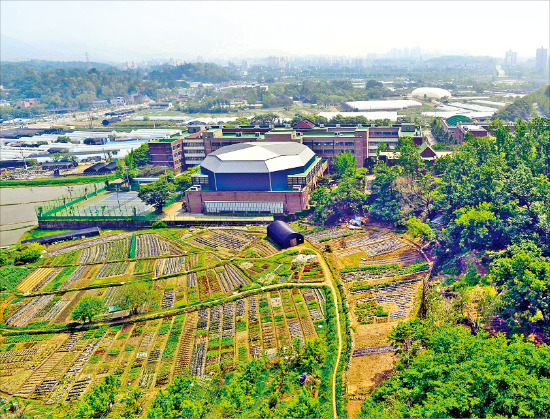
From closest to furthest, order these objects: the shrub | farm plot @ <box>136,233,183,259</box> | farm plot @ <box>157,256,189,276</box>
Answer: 1. farm plot @ <box>157,256,189,276</box>
2. farm plot @ <box>136,233,183,259</box>
3. the shrub

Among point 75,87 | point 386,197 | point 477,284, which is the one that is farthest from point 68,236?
point 75,87

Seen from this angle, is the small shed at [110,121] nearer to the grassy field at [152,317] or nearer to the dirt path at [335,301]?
the grassy field at [152,317]

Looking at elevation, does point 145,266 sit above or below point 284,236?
below

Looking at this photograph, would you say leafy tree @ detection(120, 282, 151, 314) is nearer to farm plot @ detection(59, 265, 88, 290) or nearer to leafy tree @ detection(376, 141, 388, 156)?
farm plot @ detection(59, 265, 88, 290)

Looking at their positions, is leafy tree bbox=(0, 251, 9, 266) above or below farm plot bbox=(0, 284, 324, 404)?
above

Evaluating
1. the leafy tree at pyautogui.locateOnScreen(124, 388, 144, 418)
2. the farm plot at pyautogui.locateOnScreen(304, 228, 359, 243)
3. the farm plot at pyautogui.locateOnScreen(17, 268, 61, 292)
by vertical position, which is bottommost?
the farm plot at pyautogui.locateOnScreen(17, 268, 61, 292)

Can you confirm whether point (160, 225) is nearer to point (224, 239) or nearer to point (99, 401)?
point (224, 239)

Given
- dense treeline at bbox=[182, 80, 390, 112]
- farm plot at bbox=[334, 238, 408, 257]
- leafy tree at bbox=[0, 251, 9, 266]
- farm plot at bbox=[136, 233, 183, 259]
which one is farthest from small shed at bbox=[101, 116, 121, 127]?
farm plot at bbox=[334, 238, 408, 257]

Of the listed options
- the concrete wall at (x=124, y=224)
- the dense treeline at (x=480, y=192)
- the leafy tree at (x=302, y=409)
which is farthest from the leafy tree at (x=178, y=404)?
the concrete wall at (x=124, y=224)
